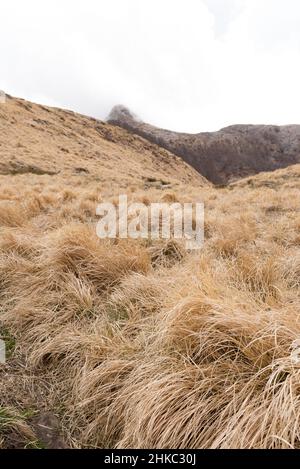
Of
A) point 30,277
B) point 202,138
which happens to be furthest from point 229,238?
point 202,138

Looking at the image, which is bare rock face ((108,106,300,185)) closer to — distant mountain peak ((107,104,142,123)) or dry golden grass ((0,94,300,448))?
distant mountain peak ((107,104,142,123))

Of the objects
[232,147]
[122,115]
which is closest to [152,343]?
[232,147]

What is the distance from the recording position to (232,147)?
118 m

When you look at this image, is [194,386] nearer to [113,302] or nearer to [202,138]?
[113,302]

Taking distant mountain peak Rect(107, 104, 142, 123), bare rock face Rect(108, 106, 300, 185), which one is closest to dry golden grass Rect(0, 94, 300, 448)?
bare rock face Rect(108, 106, 300, 185)

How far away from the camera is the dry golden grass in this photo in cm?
172

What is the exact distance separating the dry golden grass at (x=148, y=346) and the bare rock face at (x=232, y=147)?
104181 millimetres

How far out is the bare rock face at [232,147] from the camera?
360 feet

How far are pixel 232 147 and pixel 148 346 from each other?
122673 mm

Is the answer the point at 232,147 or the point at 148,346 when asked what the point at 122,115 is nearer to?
the point at 232,147

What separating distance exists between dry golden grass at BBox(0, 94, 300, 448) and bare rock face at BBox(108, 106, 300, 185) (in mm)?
104181

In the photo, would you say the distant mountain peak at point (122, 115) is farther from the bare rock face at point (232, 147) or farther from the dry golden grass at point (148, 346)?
the dry golden grass at point (148, 346)

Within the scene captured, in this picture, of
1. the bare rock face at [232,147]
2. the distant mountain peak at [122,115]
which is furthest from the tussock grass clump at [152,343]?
the distant mountain peak at [122,115]
